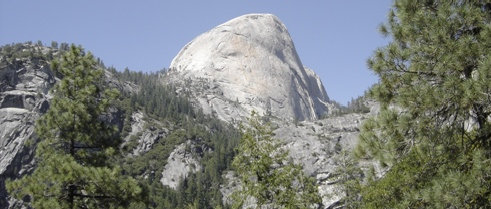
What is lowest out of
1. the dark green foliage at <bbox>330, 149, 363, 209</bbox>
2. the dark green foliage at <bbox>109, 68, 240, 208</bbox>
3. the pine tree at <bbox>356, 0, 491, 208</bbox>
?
the pine tree at <bbox>356, 0, 491, 208</bbox>

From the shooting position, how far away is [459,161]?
8.52 m

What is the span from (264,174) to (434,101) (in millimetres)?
10013

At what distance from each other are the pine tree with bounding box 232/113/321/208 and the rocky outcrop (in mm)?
87955

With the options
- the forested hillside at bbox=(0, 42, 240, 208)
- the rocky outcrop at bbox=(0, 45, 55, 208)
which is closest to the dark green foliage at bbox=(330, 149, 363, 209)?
the forested hillside at bbox=(0, 42, 240, 208)

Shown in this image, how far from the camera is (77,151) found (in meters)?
18.1

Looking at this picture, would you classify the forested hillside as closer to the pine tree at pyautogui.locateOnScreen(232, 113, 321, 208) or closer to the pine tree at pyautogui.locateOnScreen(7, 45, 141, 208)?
the pine tree at pyautogui.locateOnScreen(7, 45, 141, 208)

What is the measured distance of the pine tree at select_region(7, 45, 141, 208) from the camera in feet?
52.7

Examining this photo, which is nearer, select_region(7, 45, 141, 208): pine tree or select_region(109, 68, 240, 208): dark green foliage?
select_region(7, 45, 141, 208): pine tree

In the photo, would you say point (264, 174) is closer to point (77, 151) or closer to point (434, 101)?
point (77, 151)

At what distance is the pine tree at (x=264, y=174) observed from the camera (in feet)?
57.5

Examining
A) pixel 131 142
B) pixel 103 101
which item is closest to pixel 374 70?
pixel 103 101

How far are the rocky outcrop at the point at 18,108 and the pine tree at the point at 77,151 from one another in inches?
3314

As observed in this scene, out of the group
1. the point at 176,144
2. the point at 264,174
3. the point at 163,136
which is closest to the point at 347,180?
the point at 264,174

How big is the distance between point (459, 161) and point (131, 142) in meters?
134
